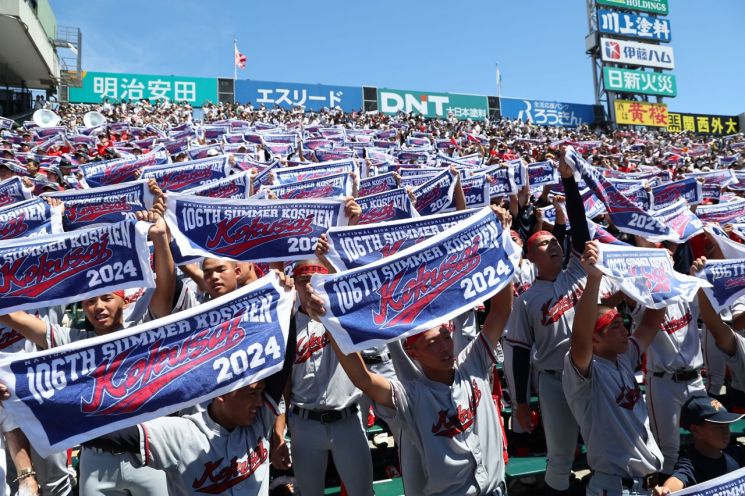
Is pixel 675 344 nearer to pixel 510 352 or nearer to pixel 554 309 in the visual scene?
pixel 554 309

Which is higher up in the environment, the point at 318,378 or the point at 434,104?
the point at 434,104

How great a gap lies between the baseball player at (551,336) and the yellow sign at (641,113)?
40.0 metres

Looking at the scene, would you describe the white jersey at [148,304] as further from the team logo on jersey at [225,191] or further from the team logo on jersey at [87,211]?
the team logo on jersey at [225,191]

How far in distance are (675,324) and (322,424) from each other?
2.95 m

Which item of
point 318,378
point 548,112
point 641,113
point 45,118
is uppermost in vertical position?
point 548,112

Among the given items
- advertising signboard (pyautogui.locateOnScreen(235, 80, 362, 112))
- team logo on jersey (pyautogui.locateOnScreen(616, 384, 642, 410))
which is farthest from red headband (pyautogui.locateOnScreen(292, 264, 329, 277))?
advertising signboard (pyautogui.locateOnScreen(235, 80, 362, 112))

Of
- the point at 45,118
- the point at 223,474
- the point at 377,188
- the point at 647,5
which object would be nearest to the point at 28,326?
the point at 223,474

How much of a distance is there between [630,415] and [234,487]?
223 centimetres

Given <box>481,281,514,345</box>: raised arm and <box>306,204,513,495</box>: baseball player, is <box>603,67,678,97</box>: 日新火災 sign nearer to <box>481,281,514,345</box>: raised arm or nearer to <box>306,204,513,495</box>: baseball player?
<box>481,281,514,345</box>: raised arm

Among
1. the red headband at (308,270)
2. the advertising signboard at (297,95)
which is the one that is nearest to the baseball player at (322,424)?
the red headband at (308,270)

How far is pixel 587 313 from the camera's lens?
301cm

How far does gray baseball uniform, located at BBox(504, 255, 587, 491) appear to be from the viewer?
4012 millimetres

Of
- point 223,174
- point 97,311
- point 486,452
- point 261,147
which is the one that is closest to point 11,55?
point 261,147

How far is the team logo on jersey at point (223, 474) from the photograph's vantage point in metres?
2.54
